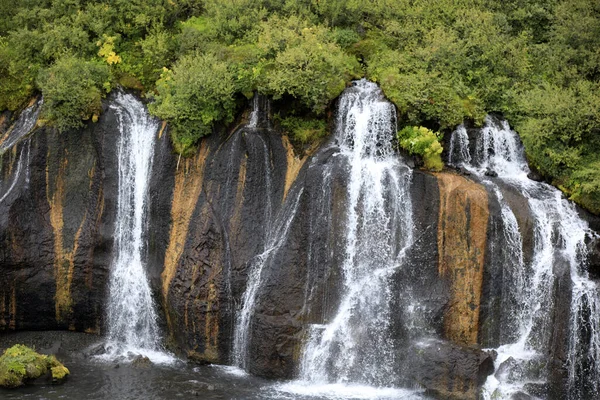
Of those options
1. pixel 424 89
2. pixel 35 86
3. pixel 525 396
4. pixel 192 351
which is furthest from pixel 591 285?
pixel 35 86

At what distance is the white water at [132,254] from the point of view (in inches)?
746

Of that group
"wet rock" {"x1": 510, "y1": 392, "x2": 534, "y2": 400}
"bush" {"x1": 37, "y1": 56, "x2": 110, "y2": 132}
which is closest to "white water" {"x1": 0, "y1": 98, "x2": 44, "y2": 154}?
"bush" {"x1": 37, "y1": 56, "x2": 110, "y2": 132}

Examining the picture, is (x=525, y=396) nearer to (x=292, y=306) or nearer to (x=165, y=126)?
(x=292, y=306)

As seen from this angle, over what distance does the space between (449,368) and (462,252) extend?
2863mm

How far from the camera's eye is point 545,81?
20.1 m

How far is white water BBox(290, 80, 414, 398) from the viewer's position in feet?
53.8

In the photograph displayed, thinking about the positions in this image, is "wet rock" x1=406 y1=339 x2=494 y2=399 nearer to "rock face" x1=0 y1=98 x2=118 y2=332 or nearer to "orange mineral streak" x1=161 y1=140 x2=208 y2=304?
"orange mineral streak" x1=161 y1=140 x2=208 y2=304

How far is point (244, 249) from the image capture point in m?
18.0

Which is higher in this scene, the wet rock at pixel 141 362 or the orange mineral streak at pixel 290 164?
the orange mineral streak at pixel 290 164

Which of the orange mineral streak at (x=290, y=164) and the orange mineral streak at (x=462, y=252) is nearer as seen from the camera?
the orange mineral streak at (x=462, y=252)

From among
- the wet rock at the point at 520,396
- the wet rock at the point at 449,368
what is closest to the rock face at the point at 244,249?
the wet rock at the point at 449,368

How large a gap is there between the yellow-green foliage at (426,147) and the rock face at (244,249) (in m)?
0.46

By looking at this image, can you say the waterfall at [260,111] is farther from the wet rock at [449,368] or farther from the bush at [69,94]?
the wet rock at [449,368]

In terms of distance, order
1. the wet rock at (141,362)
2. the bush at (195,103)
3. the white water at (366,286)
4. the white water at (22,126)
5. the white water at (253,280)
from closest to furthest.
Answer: the white water at (366,286) → the white water at (253,280) → the wet rock at (141,362) → the bush at (195,103) → the white water at (22,126)
